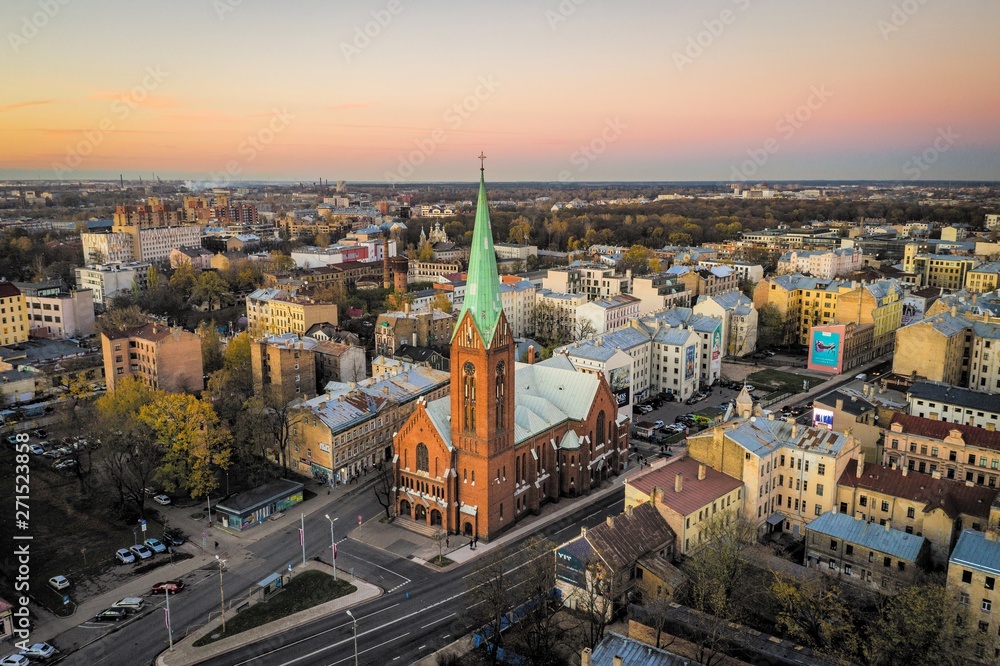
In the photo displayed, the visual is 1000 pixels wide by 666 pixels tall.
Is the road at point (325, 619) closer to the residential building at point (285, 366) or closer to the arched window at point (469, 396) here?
the arched window at point (469, 396)

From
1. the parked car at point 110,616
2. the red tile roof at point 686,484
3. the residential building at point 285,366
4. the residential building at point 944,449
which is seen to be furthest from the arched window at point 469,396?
the residential building at point 944,449

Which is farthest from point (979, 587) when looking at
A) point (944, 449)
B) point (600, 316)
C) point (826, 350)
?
point (600, 316)

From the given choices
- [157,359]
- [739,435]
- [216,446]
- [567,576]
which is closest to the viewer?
[567,576]

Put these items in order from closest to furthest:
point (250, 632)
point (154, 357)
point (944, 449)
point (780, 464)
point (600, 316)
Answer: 1. point (250, 632)
2. point (780, 464)
3. point (944, 449)
4. point (154, 357)
5. point (600, 316)

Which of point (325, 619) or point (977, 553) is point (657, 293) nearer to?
point (977, 553)

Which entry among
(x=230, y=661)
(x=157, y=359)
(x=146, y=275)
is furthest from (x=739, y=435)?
(x=146, y=275)

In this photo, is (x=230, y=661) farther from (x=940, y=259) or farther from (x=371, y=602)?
(x=940, y=259)

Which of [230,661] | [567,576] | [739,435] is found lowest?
[230,661]

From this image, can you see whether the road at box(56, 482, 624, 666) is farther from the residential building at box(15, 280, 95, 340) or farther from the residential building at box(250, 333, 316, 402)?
the residential building at box(15, 280, 95, 340)
